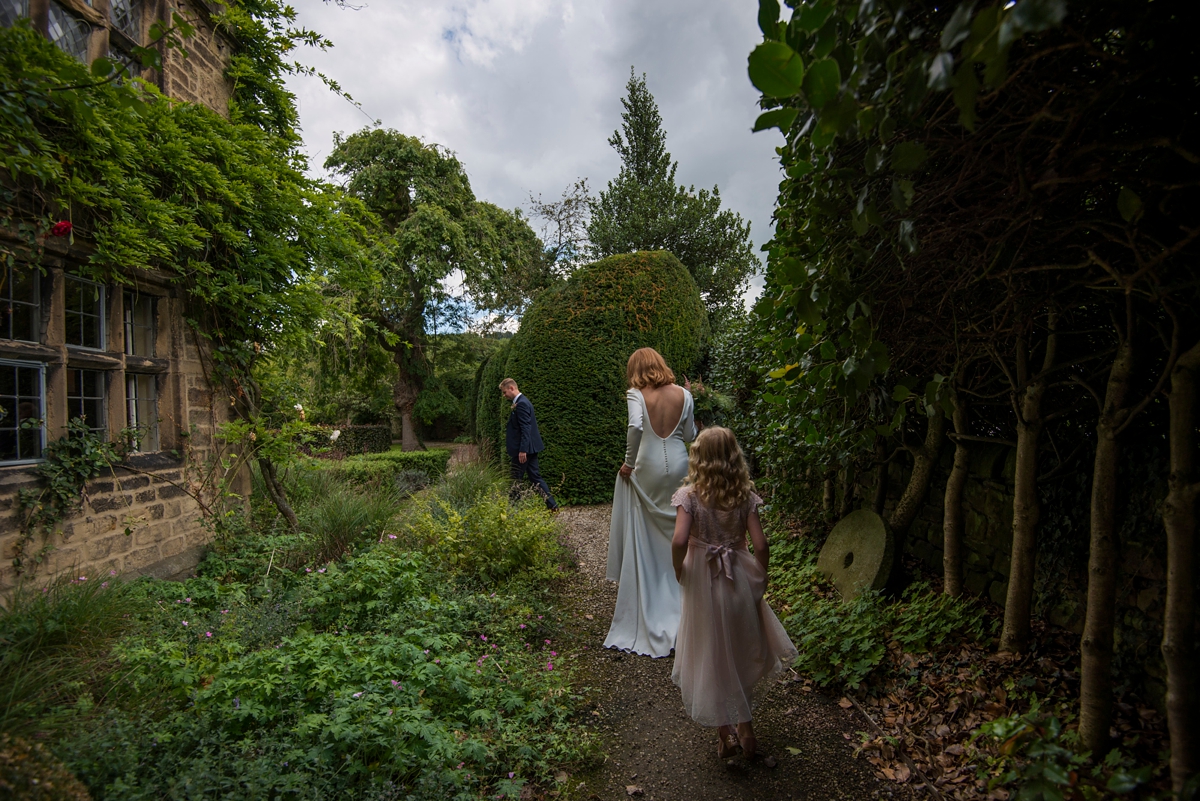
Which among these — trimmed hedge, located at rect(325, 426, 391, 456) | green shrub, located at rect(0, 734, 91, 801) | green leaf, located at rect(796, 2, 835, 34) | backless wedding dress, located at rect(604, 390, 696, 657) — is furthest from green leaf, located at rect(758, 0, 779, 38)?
trimmed hedge, located at rect(325, 426, 391, 456)

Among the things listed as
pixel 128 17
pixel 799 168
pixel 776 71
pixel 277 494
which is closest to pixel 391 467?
pixel 277 494

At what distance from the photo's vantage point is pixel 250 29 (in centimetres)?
570

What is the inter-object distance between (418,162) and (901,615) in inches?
749

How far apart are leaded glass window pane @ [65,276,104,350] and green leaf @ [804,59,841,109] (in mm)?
5157

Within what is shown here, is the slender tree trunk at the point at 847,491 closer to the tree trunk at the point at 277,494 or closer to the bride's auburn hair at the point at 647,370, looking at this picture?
the bride's auburn hair at the point at 647,370

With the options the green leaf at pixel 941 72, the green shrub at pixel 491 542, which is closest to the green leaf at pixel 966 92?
the green leaf at pixel 941 72

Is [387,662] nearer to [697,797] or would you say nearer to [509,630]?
[509,630]

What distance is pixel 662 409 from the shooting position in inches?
175

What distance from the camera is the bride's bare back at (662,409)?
4449 millimetres

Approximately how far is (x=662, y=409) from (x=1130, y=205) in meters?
3.12

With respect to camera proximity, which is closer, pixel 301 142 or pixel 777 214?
pixel 777 214

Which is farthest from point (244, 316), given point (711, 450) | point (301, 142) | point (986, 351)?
point (986, 351)

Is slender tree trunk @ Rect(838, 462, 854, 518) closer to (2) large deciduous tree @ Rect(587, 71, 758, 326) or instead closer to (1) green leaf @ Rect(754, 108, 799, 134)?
(1) green leaf @ Rect(754, 108, 799, 134)

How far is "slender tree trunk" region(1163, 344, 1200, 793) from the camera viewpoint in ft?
6.20
